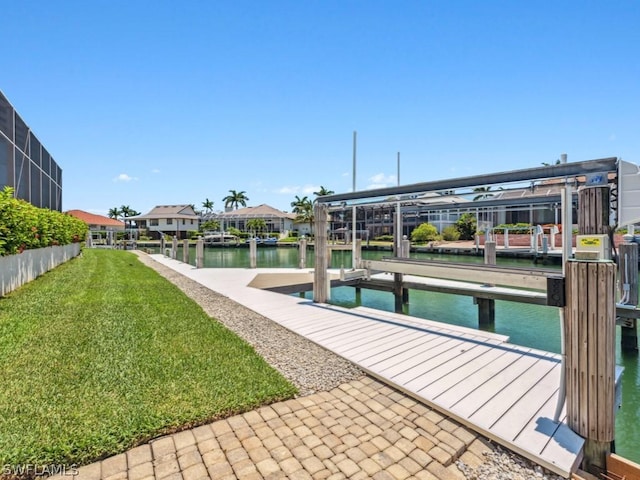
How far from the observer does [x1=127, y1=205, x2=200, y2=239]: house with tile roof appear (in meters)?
53.0

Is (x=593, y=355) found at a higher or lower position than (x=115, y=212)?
lower

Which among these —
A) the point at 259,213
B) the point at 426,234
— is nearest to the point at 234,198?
the point at 259,213

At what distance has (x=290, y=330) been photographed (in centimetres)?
517

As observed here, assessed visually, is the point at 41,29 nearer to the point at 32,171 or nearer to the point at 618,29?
the point at 32,171

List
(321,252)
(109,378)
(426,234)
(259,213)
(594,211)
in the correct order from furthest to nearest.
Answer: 1. (259,213)
2. (426,234)
3. (321,252)
4. (109,378)
5. (594,211)

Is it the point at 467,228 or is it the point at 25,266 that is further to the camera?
the point at 467,228

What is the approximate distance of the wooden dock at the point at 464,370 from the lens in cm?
242

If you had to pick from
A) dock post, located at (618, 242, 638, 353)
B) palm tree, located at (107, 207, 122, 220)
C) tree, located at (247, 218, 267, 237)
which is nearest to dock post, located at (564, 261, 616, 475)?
dock post, located at (618, 242, 638, 353)

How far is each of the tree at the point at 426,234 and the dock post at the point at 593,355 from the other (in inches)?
1022

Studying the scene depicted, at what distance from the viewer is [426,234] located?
2780 cm

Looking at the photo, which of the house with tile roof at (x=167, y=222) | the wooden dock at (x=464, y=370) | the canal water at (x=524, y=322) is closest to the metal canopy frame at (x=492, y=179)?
the wooden dock at (x=464, y=370)

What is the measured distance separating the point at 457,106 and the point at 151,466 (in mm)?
13084

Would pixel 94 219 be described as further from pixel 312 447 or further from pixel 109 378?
pixel 312 447

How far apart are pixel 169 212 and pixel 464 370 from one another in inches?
2306
